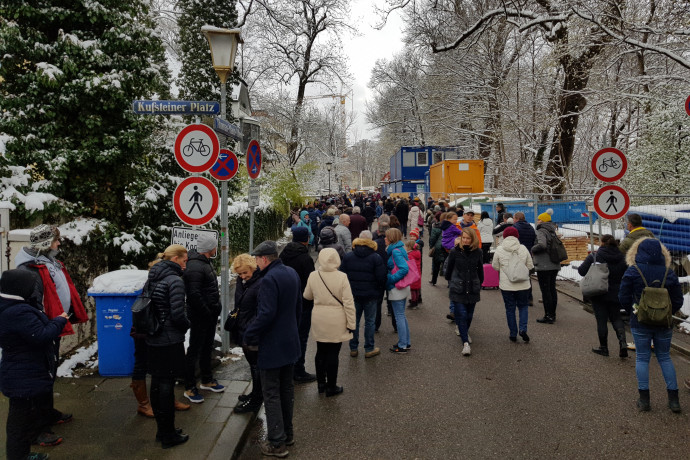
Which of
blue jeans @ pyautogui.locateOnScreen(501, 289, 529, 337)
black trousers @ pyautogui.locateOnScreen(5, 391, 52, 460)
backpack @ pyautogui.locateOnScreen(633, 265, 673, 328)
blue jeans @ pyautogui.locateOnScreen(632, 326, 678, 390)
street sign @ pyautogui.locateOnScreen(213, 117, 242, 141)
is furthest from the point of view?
blue jeans @ pyautogui.locateOnScreen(501, 289, 529, 337)

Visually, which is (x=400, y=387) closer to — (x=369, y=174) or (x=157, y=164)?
(x=157, y=164)

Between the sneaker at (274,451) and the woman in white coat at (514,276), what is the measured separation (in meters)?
4.32

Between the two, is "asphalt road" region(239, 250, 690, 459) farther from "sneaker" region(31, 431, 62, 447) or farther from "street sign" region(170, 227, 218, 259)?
"street sign" region(170, 227, 218, 259)

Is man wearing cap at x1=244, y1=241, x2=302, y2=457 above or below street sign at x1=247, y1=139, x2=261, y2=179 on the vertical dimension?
below

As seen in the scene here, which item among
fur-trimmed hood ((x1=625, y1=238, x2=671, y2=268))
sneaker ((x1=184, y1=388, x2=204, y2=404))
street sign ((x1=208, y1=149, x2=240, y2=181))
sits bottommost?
sneaker ((x1=184, y1=388, x2=204, y2=404))

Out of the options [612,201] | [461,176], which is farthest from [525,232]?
[461,176]

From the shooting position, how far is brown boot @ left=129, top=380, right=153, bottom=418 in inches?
183

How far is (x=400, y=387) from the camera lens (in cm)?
568

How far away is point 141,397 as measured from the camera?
4680 mm

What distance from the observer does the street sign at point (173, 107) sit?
576cm

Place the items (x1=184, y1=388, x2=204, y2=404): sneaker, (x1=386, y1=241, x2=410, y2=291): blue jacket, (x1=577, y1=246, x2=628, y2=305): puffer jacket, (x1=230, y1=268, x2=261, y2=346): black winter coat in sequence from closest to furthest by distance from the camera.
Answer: (x1=230, y1=268, x2=261, y2=346): black winter coat → (x1=184, y1=388, x2=204, y2=404): sneaker → (x1=577, y1=246, x2=628, y2=305): puffer jacket → (x1=386, y1=241, x2=410, y2=291): blue jacket

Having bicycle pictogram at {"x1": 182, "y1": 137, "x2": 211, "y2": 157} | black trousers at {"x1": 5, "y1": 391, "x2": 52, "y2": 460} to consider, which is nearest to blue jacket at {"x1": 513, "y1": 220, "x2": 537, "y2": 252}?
bicycle pictogram at {"x1": 182, "y1": 137, "x2": 211, "y2": 157}

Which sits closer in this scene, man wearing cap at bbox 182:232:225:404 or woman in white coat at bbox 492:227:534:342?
man wearing cap at bbox 182:232:225:404

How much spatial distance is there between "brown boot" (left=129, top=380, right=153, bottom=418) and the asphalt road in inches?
42.0
